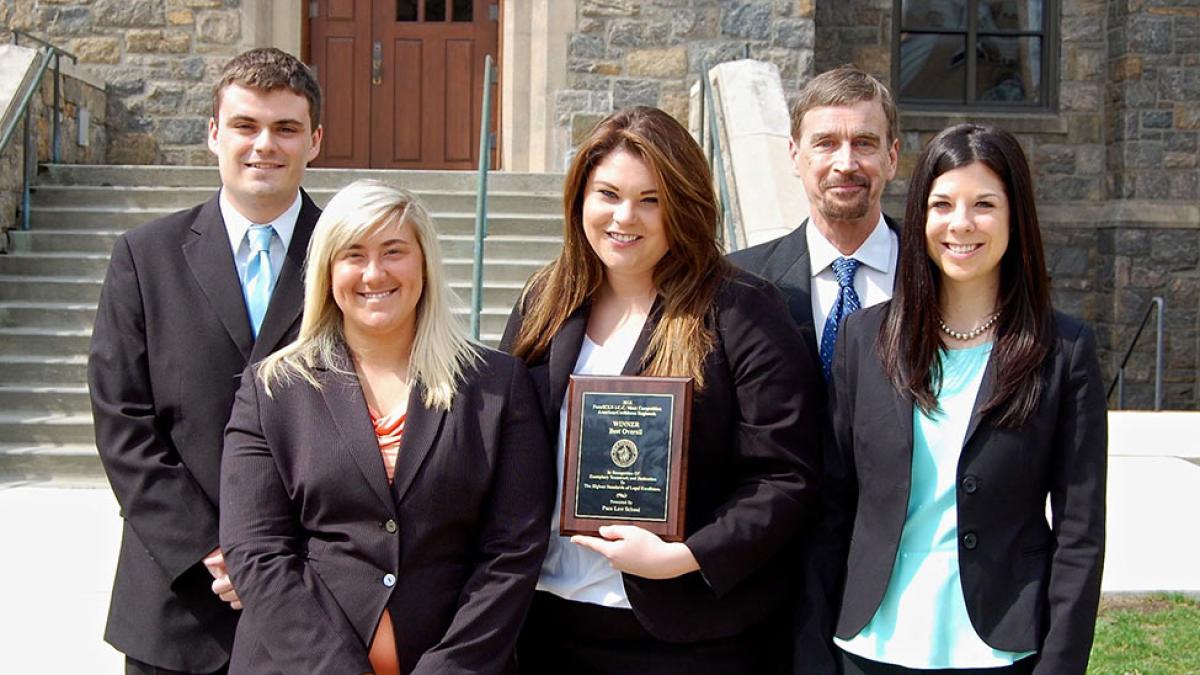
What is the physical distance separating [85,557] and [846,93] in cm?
413

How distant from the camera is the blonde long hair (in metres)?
2.62

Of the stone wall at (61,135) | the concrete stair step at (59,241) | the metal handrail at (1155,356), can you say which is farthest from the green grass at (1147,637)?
the stone wall at (61,135)

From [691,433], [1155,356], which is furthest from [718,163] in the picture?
[1155,356]

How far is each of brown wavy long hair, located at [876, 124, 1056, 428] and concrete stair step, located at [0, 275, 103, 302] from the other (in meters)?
6.89

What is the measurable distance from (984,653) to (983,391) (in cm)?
51

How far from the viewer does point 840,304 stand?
323 centimetres

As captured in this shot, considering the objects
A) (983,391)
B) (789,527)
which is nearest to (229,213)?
(789,527)

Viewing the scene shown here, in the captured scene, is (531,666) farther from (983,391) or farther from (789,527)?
(983,391)

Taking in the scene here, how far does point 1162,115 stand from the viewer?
12.5 metres

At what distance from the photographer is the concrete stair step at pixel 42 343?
796cm

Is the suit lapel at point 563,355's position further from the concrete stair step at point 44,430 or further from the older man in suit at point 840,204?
the concrete stair step at point 44,430

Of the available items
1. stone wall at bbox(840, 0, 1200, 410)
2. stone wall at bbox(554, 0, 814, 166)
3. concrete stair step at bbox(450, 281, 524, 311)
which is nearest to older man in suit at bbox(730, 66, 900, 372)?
concrete stair step at bbox(450, 281, 524, 311)

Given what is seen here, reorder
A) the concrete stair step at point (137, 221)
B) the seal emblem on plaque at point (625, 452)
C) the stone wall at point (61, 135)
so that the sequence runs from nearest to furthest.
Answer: the seal emblem on plaque at point (625, 452)
the stone wall at point (61, 135)
the concrete stair step at point (137, 221)

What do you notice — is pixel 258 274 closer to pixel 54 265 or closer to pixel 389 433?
pixel 389 433
